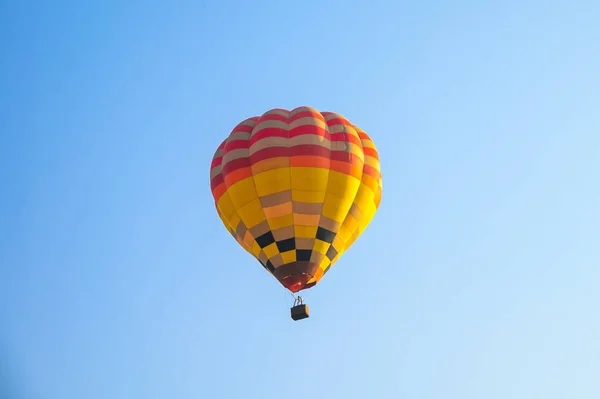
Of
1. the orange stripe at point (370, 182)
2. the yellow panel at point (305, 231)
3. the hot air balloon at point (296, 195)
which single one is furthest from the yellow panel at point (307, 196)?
the orange stripe at point (370, 182)

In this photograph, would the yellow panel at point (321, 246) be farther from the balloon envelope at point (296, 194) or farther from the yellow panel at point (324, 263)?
the yellow panel at point (324, 263)

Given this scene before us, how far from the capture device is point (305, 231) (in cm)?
2489

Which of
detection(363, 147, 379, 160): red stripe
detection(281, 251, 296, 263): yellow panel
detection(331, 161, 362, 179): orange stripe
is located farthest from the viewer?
detection(363, 147, 379, 160): red stripe

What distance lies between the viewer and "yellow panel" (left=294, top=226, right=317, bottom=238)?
24875 mm

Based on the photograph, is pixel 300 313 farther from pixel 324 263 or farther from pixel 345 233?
pixel 345 233

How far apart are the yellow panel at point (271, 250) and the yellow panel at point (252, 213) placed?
2.23ft

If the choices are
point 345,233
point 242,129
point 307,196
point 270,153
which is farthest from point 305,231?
point 242,129

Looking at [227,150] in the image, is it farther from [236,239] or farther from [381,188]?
[381,188]

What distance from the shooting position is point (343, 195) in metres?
25.2

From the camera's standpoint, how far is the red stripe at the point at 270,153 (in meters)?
25.2

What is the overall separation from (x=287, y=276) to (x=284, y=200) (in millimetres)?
1934

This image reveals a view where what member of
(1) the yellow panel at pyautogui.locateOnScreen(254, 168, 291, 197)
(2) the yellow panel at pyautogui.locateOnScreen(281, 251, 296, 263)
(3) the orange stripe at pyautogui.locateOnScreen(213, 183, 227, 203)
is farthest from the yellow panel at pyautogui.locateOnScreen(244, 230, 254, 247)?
(3) the orange stripe at pyautogui.locateOnScreen(213, 183, 227, 203)

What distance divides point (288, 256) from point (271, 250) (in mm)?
503

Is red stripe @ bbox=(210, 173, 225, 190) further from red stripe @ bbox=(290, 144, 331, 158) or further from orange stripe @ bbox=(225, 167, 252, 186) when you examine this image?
red stripe @ bbox=(290, 144, 331, 158)
